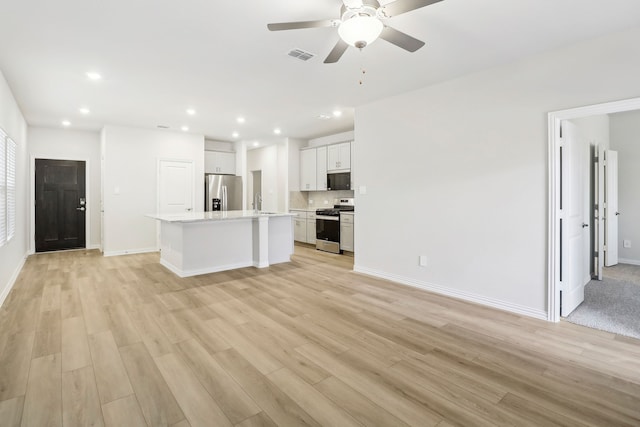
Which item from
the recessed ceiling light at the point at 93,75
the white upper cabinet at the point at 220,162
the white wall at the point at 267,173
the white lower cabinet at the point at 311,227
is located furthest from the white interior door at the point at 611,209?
the white upper cabinet at the point at 220,162

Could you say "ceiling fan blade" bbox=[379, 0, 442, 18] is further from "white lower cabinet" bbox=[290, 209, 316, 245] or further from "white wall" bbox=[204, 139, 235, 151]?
"white wall" bbox=[204, 139, 235, 151]

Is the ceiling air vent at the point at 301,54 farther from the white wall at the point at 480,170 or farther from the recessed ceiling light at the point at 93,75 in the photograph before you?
the recessed ceiling light at the point at 93,75

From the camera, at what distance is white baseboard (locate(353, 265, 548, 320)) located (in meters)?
3.23

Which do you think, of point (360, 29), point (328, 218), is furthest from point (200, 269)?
point (360, 29)

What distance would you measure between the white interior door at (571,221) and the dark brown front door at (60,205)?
27.6ft

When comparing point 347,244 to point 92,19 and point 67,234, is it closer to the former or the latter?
point 92,19

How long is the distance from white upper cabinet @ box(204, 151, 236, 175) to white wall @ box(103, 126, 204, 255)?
3.00 ft

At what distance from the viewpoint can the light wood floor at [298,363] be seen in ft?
5.88

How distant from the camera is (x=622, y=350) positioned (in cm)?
252

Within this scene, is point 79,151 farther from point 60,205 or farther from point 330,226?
point 330,226

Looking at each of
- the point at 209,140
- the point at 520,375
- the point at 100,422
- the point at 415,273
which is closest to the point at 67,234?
the point at 209,140

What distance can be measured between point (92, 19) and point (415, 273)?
417cm

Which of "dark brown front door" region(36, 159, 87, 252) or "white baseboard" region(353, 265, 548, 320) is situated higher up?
"dark brown front door" region(36, 159, 87, 252)

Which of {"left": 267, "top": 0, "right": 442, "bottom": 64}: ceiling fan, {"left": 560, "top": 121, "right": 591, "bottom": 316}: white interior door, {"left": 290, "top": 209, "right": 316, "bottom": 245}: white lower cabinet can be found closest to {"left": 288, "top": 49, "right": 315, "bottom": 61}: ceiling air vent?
{"left": 267, "top": 0, "right": 442, "bottom": 64}: ceiling fan
